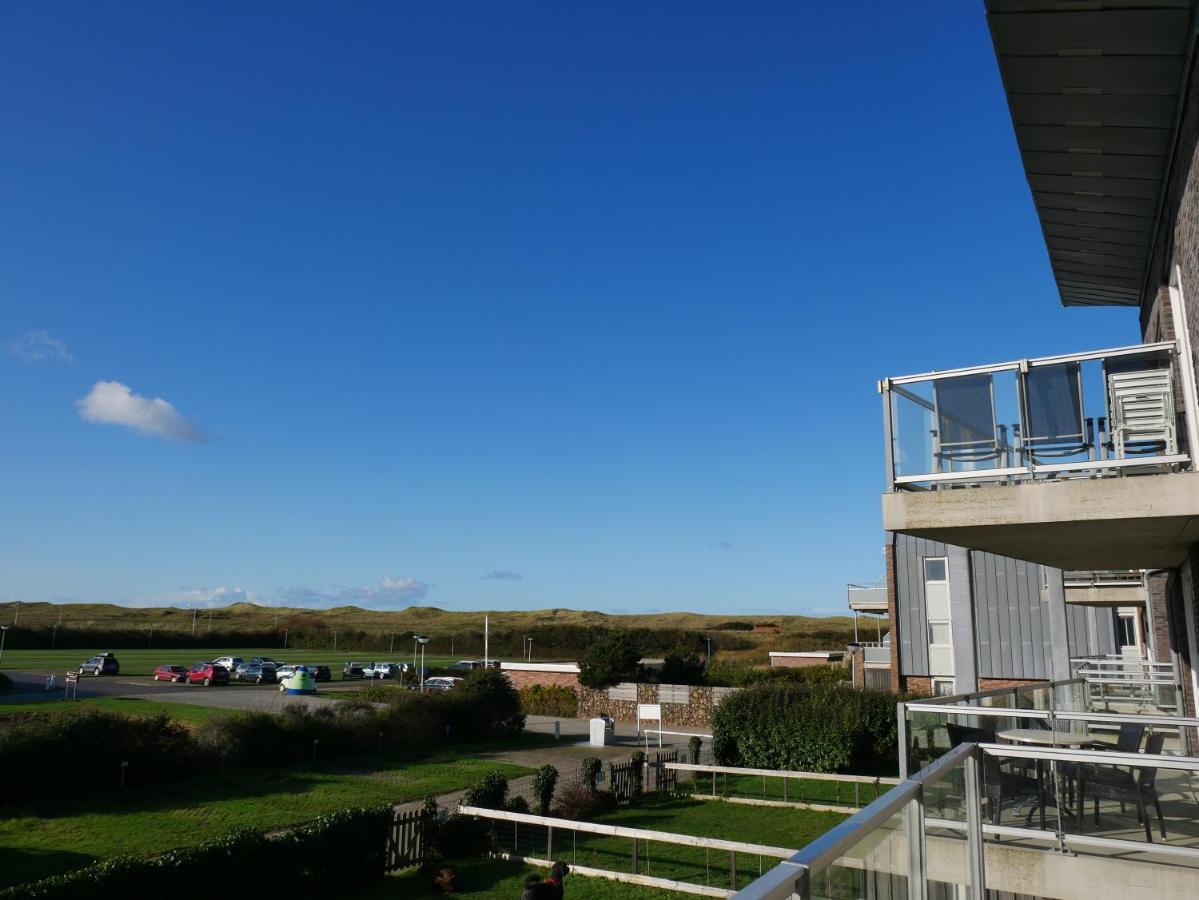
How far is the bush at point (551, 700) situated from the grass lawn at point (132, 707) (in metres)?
13.7

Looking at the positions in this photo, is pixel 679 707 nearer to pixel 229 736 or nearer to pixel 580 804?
pixel 580 804

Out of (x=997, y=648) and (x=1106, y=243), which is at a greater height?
(x=1106, y=243)

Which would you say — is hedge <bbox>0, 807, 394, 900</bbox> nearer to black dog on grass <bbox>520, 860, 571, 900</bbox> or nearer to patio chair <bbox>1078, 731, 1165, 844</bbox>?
black dog on grass <bbox>520, 860, 571, 900</bbox>

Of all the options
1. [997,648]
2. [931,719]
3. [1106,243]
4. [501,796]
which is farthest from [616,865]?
[997,648]

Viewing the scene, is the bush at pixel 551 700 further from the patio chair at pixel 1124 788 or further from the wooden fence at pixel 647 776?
the patio chair at pixel 1124 788

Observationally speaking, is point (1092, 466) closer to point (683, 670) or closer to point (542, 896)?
point (542, 896)

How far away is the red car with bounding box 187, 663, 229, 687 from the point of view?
4941 centimetres

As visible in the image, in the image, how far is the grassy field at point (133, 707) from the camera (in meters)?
31.7

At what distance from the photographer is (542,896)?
952 cm

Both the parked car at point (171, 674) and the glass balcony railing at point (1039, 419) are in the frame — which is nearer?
the glass balcony railing at point (1039, 419)

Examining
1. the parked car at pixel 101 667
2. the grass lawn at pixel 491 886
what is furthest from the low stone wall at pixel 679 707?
the parked car at pixel 101 667

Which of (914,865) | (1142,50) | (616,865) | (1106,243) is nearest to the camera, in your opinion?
(914,865)

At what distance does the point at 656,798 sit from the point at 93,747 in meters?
13.4

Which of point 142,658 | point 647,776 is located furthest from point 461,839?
point 142,658
